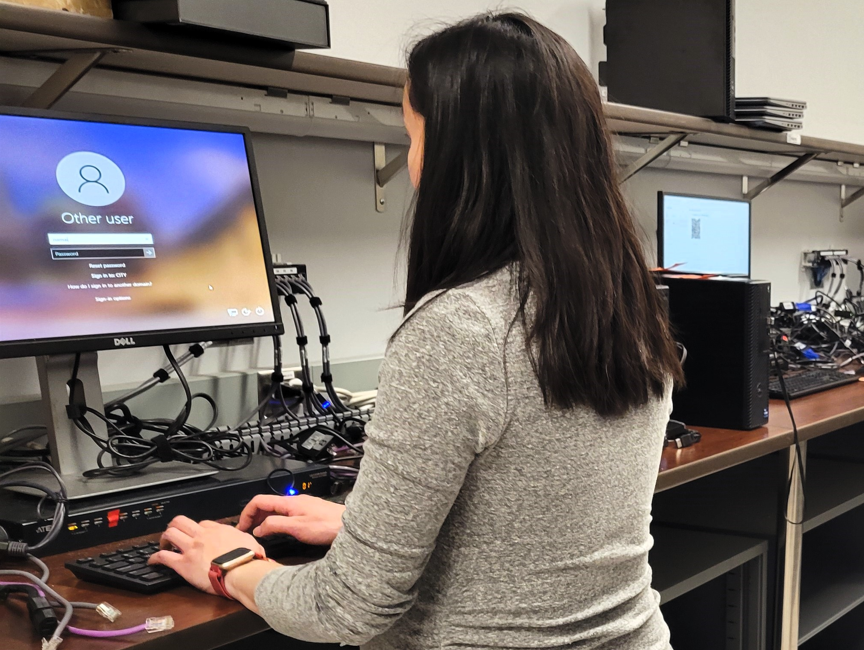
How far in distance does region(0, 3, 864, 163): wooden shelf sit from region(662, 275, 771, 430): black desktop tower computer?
389 millimetres

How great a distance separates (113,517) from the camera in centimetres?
101

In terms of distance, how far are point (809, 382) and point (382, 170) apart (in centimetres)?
107

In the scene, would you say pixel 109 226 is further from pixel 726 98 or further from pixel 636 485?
pixel 726 98

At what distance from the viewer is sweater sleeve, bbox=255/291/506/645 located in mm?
725

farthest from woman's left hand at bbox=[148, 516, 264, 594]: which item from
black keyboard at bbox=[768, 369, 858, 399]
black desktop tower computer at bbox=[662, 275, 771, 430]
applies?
black keyboard at bbox=[768, 369, 858, 399]

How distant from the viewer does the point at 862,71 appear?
11.7 ft

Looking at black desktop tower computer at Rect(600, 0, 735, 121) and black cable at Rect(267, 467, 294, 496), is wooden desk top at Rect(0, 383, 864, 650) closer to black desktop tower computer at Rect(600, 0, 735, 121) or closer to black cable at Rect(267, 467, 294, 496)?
black cable at Rect(267, 467, 294, 496)

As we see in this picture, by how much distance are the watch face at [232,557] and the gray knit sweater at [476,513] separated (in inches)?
2.1

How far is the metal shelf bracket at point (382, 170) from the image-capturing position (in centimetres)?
190

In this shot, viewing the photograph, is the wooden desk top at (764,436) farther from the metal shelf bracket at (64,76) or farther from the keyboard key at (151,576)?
the metal shelf bracket at (64,76)

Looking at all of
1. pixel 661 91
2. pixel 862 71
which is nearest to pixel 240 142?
pixel 661 91

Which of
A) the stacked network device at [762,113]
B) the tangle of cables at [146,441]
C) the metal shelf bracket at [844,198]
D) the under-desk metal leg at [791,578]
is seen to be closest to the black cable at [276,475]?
the tangle of cables at [146,441]

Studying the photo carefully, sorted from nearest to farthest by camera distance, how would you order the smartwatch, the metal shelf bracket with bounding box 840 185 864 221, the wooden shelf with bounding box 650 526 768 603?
the smartwatch < the wooden shelf with bounding box 650 526 768 603 < the metal shelf bracket with bounding box 840 185 864 221

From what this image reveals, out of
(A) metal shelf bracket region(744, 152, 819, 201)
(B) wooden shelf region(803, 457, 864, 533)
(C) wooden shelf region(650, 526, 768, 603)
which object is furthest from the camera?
(A) metal shelf bracket region(744, 152, 819, 201)
